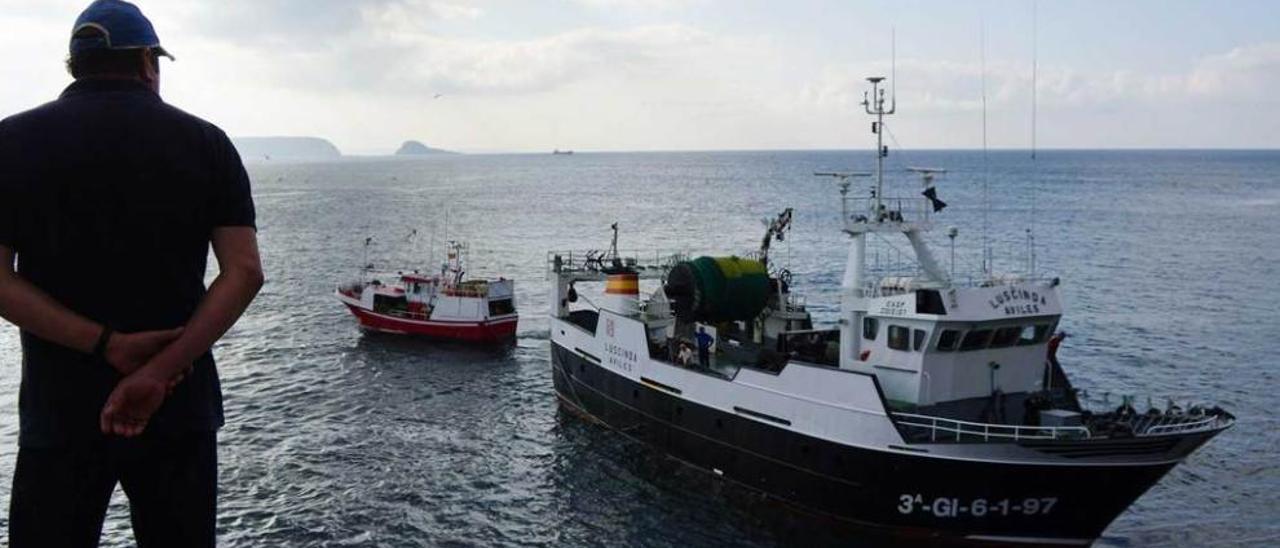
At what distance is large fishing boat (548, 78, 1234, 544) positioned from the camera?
2250 cm

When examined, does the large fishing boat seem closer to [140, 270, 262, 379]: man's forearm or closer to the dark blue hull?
the dark blue hull

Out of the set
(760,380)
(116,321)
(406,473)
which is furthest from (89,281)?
(406,473)

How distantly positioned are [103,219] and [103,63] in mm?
678

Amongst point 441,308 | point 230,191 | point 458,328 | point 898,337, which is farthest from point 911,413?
point 441,308

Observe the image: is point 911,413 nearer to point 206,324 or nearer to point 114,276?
point 206,324

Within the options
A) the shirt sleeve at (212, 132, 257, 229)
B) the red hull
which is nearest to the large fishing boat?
the red hull

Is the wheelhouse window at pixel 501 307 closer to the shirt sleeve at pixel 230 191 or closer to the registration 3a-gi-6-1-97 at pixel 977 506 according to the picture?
the registration 3a-gi-6-1-97 at pixel 977 506

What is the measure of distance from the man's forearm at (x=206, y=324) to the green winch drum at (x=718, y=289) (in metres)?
27.6

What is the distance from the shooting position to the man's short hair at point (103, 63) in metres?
3.76

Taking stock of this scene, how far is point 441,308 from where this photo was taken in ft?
169

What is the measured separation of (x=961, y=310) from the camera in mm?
24234

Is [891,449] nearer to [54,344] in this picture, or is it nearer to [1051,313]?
[1051,313]

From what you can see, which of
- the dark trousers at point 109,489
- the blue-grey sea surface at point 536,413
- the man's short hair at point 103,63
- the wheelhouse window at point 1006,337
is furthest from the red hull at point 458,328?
the man's short hair at point 103,63

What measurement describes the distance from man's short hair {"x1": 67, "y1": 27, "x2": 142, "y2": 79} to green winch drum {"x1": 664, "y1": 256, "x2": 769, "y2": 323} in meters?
27.5
